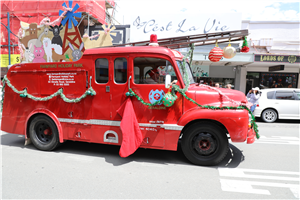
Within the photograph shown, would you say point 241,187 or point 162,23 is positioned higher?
point 162,23

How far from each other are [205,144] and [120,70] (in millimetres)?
2448

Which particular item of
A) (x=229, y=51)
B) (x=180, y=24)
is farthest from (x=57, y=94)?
(x=180, y=24)

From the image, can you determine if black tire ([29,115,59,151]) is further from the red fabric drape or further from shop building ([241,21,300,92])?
shop building ([241,21,300,92])

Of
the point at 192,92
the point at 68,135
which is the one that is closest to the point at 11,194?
the point at 68,135

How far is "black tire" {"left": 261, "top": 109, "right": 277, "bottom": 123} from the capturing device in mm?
9727

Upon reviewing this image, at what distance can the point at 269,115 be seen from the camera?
386 inches

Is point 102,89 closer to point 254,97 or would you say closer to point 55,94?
point 55,94

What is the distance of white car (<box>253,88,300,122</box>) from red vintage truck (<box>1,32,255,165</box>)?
625 cm

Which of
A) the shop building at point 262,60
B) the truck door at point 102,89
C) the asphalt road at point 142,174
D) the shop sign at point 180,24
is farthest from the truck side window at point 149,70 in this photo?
the shop sign at point 180,24

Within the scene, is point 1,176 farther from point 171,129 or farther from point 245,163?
point 245,163

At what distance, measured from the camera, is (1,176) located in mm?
3910

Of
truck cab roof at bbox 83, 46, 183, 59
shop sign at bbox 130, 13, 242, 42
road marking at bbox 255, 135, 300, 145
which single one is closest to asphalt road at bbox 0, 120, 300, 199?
road marking at bbox 255, 135, 300, 145

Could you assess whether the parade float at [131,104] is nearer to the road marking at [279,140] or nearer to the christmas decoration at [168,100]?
the christmas decoration at [168,100]

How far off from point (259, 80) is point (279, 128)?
992cm
